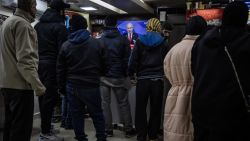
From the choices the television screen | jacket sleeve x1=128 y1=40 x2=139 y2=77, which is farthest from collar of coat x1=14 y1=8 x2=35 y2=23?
the television screen

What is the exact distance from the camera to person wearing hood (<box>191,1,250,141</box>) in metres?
1.67

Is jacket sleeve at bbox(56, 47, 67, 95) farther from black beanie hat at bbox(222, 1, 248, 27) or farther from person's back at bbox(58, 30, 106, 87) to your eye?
black beanie hat at bbox(222, 1, 248, 27)

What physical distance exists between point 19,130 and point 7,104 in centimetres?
27

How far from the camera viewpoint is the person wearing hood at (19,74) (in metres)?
2.48

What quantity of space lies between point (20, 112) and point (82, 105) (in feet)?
3.19

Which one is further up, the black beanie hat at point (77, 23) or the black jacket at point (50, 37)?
the black beanie hat at point (77, 23)

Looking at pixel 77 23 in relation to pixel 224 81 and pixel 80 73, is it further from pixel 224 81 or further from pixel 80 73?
pixel 224 81

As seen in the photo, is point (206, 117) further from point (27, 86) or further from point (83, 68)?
point (83, 68)

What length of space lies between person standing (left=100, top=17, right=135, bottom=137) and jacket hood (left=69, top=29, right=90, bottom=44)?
2.45ft

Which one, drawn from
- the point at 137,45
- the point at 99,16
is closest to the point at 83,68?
the point at 137,45

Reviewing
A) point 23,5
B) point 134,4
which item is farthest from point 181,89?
point 134,4

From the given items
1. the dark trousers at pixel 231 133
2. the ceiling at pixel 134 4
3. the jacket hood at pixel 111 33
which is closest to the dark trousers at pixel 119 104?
the jacket hood at pixel 111 33

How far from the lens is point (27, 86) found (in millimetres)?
2525

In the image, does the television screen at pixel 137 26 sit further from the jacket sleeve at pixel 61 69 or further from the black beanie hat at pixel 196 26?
the black beanie hat at pixel 196 26
